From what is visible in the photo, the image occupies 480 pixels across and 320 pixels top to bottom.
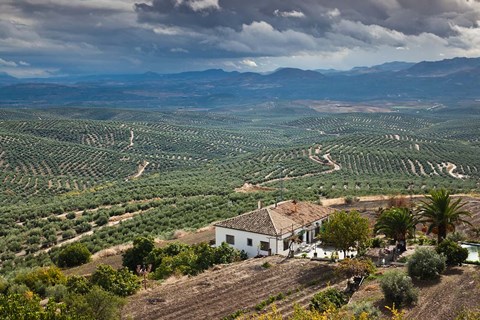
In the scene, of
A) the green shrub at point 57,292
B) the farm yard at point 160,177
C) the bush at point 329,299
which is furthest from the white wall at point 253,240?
the green shrub at point 57,292

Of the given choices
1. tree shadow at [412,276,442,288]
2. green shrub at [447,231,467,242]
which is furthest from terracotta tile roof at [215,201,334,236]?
tree shadow at [412,276,442,288]

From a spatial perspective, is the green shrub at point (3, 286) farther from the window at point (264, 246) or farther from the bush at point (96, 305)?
the window at point (264, 246)

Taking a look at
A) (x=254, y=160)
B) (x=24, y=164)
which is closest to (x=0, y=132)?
(x=24, y=164)

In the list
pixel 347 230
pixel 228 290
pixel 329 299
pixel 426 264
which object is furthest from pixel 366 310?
pixel 347 230

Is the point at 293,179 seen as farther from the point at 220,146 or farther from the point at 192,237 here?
the point at 220,146

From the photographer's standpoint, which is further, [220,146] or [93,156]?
[220,146]

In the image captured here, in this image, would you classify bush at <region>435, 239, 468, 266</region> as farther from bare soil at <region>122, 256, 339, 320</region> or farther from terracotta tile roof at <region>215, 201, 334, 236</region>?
terracotta tile roof at <region>215, 201, 334, 236</region>
